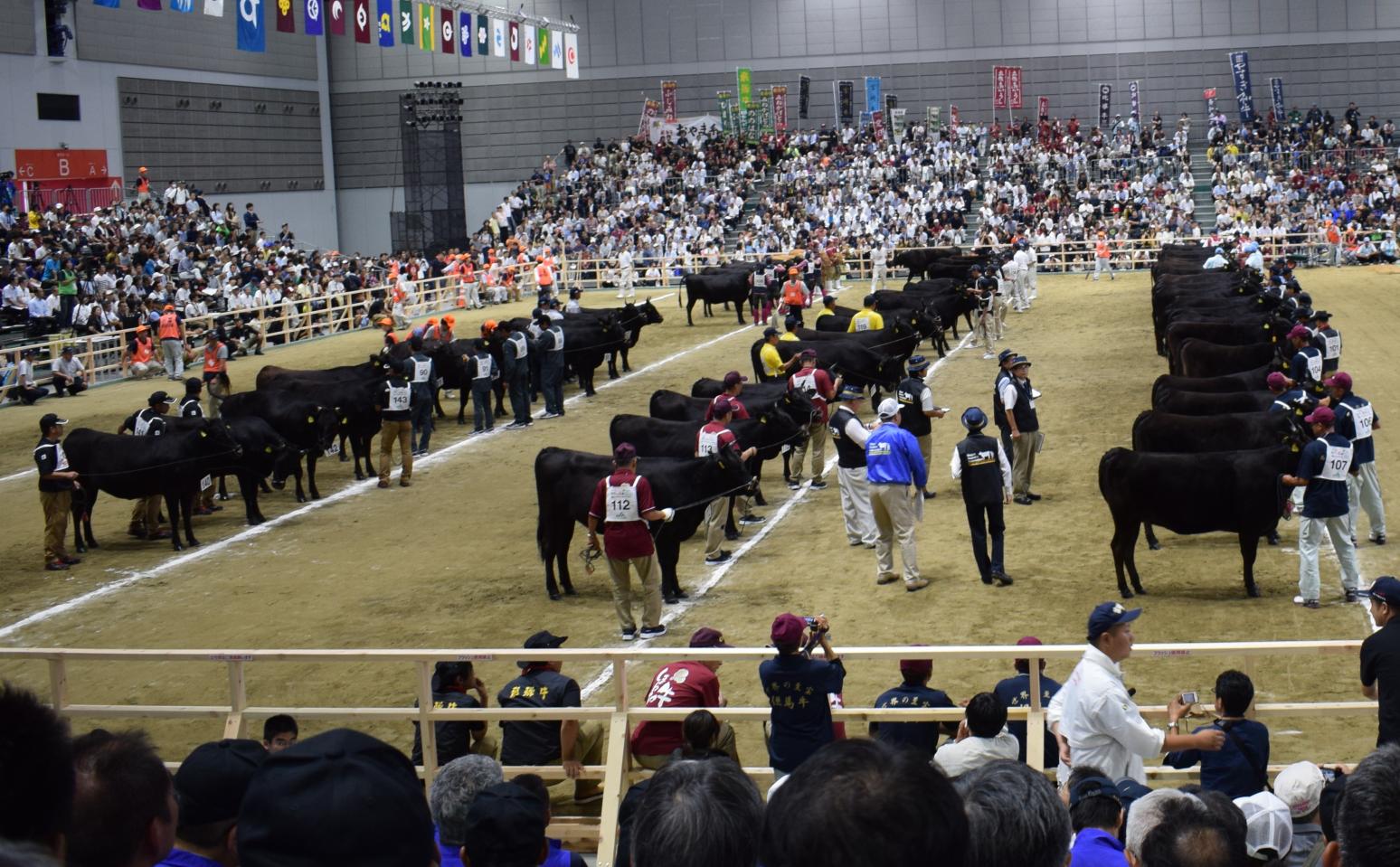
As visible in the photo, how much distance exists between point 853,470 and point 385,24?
26.3 metres

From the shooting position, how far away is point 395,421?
20.5m

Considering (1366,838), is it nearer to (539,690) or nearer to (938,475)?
(539,690)

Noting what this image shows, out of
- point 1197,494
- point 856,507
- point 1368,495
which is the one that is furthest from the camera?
point 856,507

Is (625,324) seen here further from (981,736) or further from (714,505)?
(981,736)

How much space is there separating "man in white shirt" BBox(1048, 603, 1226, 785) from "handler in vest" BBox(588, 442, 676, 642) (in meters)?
6.48

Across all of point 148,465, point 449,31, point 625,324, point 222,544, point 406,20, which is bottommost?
point 222,544

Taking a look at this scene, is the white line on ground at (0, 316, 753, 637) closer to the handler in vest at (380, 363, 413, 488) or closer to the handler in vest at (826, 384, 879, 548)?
the handler in vest at (380, 363, 413, 488)

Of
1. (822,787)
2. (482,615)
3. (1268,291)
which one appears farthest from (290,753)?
(1268,291)

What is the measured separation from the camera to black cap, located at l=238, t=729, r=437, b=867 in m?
3.02

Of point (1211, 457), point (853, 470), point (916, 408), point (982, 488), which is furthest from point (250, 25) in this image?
point (1211, 457)

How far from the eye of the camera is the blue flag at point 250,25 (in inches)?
1187

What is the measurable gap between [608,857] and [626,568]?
19.1 feet

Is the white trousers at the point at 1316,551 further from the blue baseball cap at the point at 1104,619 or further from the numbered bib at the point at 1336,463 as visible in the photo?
the blue baseball cap at the point at 1104,619

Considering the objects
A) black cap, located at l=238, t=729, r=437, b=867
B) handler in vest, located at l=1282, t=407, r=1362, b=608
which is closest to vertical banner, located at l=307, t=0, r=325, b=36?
handler in vest, located at l=1282, t=407, r=1362, b=608
